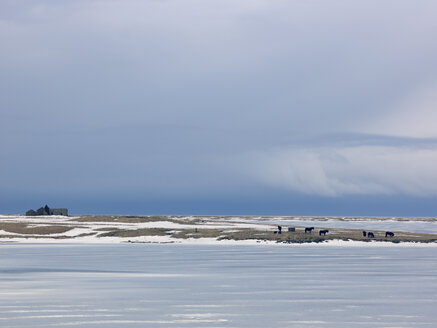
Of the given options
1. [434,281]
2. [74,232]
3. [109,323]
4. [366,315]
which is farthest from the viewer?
[74,232]

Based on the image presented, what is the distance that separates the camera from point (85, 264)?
39656 millimetres

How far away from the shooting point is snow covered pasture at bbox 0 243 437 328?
1969 cm

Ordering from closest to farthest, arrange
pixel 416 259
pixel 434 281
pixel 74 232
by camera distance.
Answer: pixel 434 281 < pixel 416 259 < pixel 74 232

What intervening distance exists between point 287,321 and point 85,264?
74.0 feet

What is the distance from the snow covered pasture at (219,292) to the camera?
64.6ft

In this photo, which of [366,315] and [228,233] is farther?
[228,233]

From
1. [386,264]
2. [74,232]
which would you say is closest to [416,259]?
[386,264]

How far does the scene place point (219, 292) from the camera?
26.0 metres

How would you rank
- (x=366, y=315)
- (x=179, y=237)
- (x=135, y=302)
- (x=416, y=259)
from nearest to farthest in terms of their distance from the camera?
1. (x=366, y=315)
2. (x=135, y=302)
3. (x=416, y=259)
4. (x=179, y=237)

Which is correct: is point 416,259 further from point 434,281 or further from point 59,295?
point 59,295

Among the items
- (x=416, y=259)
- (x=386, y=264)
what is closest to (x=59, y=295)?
(x=386, y=264)

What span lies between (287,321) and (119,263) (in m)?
22.5

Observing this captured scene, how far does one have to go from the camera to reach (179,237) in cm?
6919

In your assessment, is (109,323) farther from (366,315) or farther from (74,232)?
(74,232)
